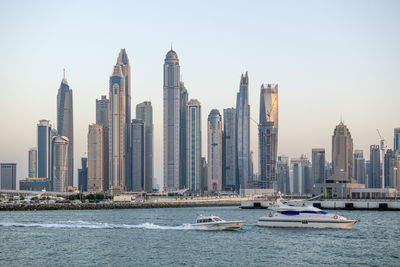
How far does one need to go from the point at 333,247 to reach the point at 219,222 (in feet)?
67.1

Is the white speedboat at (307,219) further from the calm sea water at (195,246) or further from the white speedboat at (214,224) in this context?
the white speedboat at (214,224)

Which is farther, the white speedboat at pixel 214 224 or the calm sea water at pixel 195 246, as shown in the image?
the white speedboat at pixel 214 224

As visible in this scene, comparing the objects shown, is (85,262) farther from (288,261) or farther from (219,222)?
(219,222)

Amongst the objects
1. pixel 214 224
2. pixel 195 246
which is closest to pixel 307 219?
pixel 214 224

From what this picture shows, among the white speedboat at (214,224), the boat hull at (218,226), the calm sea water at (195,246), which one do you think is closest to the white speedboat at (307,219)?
the calm sea water at (195,246)

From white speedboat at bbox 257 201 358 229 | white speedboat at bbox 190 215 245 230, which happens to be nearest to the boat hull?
white speedboat at bbox 190 215 245 230

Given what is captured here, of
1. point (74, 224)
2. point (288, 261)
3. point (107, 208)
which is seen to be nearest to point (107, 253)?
point (288, 261)

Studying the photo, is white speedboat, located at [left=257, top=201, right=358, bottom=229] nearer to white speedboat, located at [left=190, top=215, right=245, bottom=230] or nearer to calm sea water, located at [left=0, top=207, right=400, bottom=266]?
calm sea water, located at [left=0, top=207, right=400, bottom=266]

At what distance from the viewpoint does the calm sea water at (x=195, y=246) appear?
6081 centimetres

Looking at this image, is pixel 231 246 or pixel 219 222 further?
pixel 219 222

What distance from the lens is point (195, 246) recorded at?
7075cm

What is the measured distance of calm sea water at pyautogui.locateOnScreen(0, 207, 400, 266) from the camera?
60812 millimetres

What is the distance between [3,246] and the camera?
73.6m

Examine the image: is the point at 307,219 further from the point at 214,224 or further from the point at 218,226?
the point at 214,224
